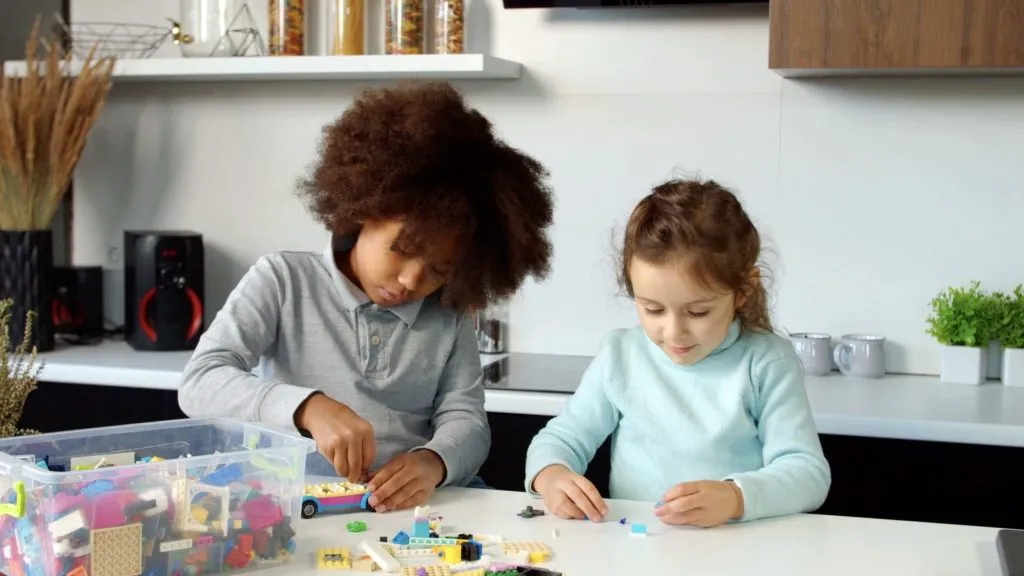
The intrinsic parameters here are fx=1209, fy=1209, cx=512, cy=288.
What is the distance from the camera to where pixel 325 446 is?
54.2 inches

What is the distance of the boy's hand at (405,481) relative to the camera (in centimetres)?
143

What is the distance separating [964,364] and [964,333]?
7 cm

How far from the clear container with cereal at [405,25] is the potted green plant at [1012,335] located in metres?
1.37

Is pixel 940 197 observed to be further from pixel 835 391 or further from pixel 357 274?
pixel 357 274

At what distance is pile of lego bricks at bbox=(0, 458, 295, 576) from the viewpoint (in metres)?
1.07

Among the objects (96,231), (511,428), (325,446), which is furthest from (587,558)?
(96,231)

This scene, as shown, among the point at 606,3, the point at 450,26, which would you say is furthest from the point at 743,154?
the point at 450,26

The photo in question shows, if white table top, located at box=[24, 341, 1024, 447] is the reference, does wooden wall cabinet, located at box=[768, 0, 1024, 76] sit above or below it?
above

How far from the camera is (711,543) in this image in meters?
1.30

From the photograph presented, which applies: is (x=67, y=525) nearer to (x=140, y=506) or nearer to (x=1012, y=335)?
(x=140, y=506)

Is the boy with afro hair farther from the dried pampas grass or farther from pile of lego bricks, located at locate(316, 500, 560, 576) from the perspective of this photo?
the dried pampas grass

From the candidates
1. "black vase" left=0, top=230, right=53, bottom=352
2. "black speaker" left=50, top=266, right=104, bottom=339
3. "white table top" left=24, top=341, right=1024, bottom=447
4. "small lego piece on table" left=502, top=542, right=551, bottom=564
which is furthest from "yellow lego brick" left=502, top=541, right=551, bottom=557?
"black speaker" left=50, top=266, right=104, bottom=339

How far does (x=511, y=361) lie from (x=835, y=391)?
2.34 ft

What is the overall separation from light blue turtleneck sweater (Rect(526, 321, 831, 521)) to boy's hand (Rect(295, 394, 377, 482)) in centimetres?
25
